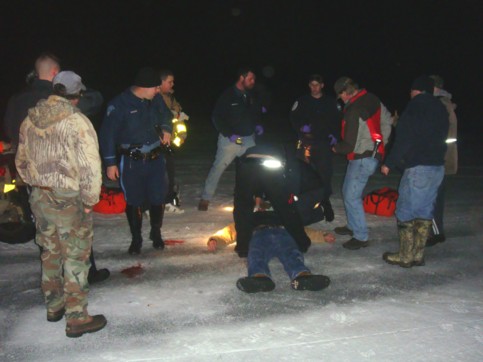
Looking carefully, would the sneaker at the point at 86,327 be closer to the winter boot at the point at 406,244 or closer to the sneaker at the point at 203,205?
the winter boot at the point at 406,244

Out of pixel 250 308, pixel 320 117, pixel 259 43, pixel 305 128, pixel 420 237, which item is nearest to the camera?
pixel 250 308

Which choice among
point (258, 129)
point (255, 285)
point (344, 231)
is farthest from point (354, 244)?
point (258, 129)

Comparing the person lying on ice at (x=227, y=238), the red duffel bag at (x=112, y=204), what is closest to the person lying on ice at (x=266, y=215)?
the person lying on ice at (x=227, y=238)

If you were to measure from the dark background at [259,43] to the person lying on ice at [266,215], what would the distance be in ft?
46.1

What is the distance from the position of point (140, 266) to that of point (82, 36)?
65475mm

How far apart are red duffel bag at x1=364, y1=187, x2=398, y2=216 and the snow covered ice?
888 mm

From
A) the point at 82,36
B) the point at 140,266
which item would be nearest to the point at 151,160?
the point at 140,266

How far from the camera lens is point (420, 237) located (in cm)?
538

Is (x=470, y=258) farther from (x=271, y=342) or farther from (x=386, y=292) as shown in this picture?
(x=271, y=342)

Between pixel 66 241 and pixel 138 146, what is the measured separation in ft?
6.60

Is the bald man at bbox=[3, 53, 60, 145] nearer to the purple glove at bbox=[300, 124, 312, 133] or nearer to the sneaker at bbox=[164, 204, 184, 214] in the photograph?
the sneaker at bbox=[164, 204, 184, 214]

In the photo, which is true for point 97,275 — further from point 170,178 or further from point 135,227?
point 170,178

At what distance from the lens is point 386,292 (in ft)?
15.5

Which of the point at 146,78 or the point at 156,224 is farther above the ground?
the point at 146,78
